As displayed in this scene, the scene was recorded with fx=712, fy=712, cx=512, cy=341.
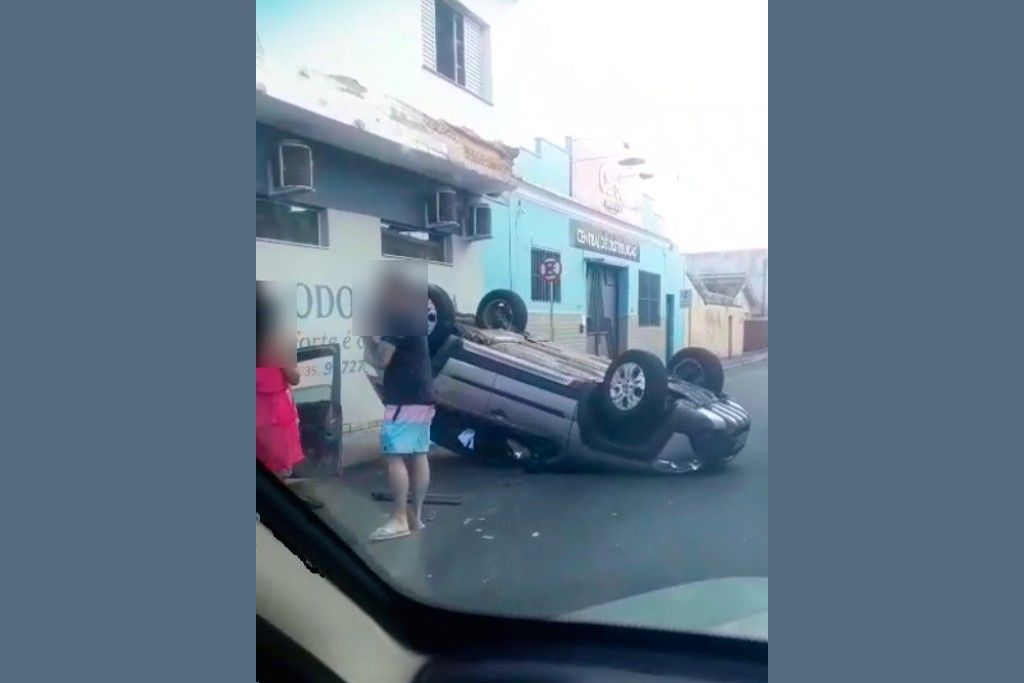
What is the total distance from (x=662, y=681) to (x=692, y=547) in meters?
0.42

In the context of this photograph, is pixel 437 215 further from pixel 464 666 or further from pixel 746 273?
pixel 464 666

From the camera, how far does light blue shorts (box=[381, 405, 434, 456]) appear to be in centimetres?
211

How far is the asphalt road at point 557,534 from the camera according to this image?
2061 mm

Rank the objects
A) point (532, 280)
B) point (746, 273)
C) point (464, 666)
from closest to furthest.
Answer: point (746, 273), point (532, 280), point (464, 666)

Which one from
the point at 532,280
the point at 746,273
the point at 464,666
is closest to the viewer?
the point at 746,273

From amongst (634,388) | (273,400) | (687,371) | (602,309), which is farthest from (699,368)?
(273,400)

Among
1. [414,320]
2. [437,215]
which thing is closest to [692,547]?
[414,320]

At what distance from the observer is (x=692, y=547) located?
2.08 metres

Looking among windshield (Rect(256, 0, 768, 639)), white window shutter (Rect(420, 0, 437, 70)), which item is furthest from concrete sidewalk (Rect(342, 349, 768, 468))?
white window shutter (Rect(420, 0, 437, 70))

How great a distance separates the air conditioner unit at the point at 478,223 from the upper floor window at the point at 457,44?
1.05 ft

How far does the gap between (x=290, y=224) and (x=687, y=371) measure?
1216mm

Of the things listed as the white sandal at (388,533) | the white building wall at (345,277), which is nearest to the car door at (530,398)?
the white building wall at (345,277)

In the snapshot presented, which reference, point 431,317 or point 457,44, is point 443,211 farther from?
point 457,44

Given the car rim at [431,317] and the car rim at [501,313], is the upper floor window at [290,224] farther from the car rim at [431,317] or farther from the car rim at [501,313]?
the car rim at [501,313]
